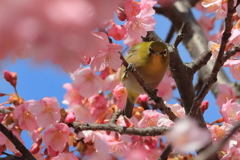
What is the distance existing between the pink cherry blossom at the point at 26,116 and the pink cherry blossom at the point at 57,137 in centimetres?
13

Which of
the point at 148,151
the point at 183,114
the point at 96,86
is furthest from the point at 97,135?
the point at 96,86

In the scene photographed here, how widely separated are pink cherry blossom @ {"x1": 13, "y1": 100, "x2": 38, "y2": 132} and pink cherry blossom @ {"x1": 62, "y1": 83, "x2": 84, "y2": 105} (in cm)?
99

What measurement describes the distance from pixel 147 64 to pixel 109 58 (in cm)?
71

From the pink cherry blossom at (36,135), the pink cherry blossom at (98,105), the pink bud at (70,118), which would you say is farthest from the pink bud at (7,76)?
the pink cherry blossom at (98,105)

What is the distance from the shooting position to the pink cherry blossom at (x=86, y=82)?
2.78 metres

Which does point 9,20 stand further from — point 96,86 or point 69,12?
point 96,86

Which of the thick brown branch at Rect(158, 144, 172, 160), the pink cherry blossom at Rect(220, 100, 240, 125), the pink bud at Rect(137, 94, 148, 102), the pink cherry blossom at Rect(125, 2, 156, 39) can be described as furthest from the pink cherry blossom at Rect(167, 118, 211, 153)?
the pink bud at Rect(137, 94, 148, 102)

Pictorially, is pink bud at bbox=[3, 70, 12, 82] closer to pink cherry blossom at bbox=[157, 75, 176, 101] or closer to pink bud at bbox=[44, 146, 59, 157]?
pink bud at bbox=[44, 146, 59, 157]

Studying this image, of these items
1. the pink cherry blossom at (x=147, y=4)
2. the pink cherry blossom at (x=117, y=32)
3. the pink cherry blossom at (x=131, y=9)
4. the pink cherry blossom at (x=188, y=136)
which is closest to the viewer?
the pink cherry blossom at (x=188, y=136)

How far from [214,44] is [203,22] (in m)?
2.83

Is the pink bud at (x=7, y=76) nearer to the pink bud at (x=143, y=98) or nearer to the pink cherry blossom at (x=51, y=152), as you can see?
the pink cherry blossom at (x=51, y=152)

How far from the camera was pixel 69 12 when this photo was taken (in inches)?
22.2

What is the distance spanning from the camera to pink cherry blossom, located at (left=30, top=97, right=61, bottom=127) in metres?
1.90

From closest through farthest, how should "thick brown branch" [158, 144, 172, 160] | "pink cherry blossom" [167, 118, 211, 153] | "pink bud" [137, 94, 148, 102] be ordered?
"pink cherry blossom" [167, 118, 211, 153], "thick brown branch" [158, 144, 172, 160], "pink bud" [137, 94, 148, 102]
